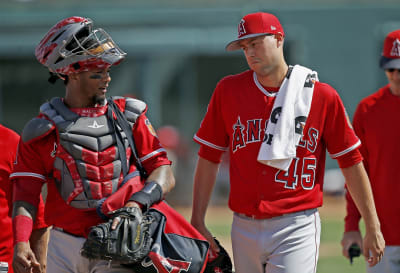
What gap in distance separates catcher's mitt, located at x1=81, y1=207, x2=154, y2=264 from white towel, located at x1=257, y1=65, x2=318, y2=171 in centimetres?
90

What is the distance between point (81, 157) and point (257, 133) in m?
1.09

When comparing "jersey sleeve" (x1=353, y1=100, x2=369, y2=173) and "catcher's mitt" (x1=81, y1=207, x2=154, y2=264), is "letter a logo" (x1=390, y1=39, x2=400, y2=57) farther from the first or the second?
"catcher's mitt" (x1=81, y1=207, x2=154, y2=264)

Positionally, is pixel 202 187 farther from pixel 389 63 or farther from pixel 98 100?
pixel 389 63

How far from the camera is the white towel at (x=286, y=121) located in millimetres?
4512

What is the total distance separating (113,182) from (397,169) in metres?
2.33

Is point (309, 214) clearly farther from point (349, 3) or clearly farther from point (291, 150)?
point (349, 3)

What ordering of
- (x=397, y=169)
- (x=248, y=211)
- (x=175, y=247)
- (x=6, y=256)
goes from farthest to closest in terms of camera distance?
(x=397, y=169) → (x=6, y=256) → (x=248, y=211) → (x=175, y=247)

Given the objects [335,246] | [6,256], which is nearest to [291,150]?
[6,256]

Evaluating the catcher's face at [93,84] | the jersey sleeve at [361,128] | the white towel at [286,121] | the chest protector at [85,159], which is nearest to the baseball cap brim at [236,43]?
the white towel at [286,121]

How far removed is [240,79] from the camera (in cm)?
481

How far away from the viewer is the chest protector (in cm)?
434

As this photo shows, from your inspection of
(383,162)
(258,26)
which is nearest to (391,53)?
(383,162)

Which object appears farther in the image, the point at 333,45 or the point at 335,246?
the point at 333,45

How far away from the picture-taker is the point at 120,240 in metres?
4.04
